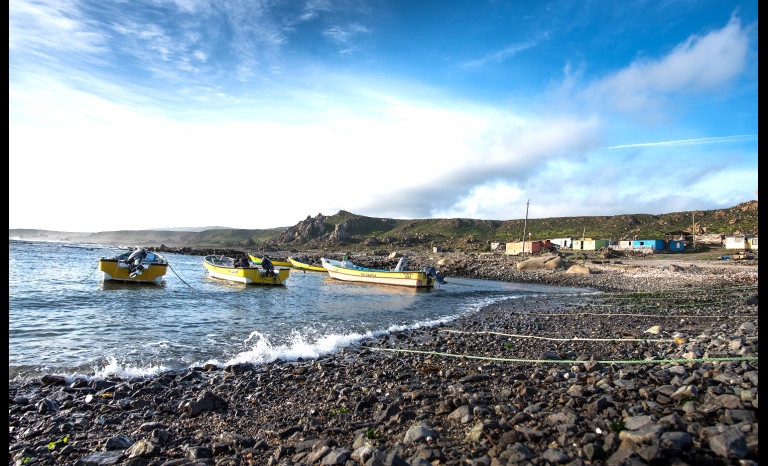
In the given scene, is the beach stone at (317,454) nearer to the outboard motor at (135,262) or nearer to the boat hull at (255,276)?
the boat hull at (255,276)

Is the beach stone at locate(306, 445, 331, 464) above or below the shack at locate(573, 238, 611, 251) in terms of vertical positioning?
below

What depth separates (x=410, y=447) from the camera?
14.3 feet

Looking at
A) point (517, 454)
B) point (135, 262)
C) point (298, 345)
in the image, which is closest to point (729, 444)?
point (517, 454)

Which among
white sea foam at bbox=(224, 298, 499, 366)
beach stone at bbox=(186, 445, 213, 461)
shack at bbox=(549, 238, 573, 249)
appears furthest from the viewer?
shack at bbox=(549, 238, 573, 249)

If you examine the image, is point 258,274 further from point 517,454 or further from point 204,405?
point 517,454

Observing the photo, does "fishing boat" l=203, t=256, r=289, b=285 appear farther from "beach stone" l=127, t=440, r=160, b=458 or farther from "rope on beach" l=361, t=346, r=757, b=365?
"beach stone" l=127, t=440, r=160, b=458

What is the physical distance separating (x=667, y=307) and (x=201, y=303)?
22.1 m

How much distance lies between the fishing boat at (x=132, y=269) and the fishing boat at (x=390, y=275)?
14.4 metres

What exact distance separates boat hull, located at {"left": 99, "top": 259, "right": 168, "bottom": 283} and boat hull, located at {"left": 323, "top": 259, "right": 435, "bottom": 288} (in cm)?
1452

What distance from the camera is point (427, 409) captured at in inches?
216

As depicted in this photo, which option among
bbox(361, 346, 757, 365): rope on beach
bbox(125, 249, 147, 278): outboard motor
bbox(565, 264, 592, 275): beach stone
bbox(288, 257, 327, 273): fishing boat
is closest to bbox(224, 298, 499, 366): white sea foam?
bbox(361, 346, 757, 365): rope on beach

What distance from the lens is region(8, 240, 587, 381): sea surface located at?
9.60m

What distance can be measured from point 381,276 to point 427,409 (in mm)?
27485

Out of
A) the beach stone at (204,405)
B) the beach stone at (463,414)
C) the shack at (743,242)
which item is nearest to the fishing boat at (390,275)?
the beach stone at (204,405)
